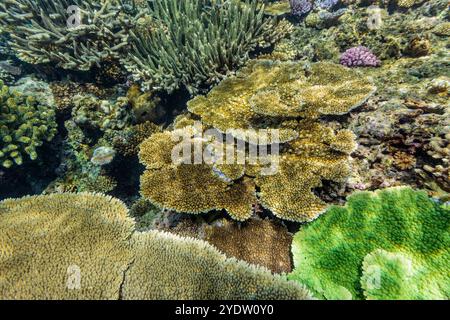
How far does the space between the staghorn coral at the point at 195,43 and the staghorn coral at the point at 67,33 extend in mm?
486

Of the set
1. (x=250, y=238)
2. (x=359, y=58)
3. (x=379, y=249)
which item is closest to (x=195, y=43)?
(x=359, y=58)

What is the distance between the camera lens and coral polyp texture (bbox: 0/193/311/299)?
2119 mm

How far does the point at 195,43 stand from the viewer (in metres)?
4.59

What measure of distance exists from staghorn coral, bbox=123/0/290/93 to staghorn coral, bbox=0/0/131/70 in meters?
0.49

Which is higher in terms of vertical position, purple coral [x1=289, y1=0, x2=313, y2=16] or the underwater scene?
purple coral [x1=289, y1=0, x2=313, y2=16]

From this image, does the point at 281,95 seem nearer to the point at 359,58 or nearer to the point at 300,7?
the point at 359,58

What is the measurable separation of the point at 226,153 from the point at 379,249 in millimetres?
1878

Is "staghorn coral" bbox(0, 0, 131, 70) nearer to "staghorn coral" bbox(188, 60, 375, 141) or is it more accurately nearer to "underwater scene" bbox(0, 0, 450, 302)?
"underwater scene" bbox(0, 0, 450, 302)

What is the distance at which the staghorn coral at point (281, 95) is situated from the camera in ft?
10.9

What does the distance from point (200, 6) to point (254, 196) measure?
477 cm

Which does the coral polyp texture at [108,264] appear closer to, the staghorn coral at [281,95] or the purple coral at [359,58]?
the staghorn coral at [281,95]

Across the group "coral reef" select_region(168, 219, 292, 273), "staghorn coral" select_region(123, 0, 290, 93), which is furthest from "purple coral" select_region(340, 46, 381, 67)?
"coral reef" select_region(168, 219, 292, 273)

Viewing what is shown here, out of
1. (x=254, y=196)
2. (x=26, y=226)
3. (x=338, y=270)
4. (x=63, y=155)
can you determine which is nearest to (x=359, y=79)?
(x=254, y=196)

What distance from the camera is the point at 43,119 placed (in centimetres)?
497
